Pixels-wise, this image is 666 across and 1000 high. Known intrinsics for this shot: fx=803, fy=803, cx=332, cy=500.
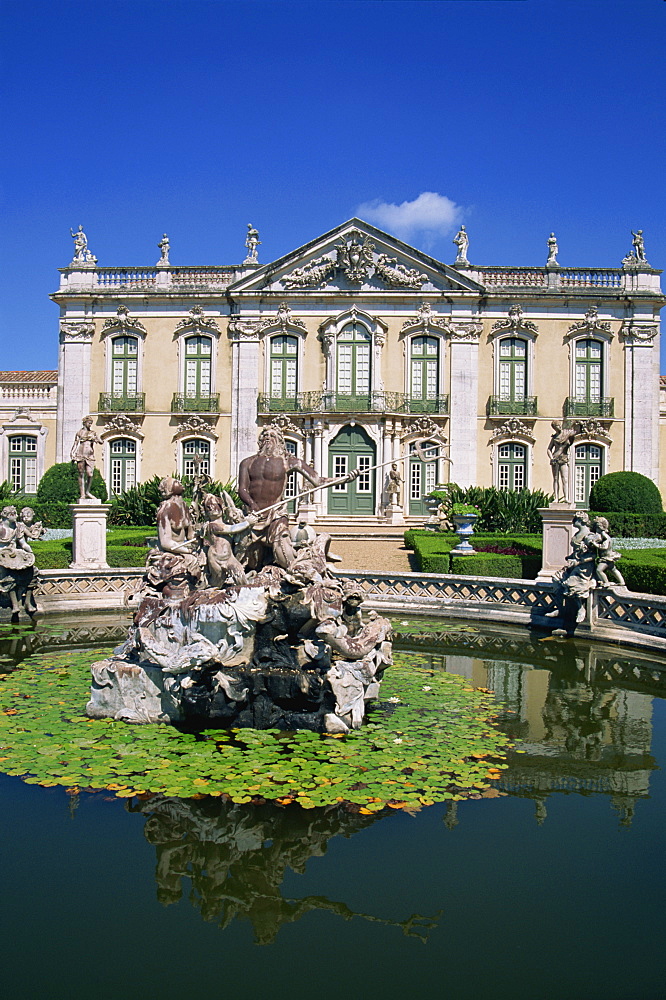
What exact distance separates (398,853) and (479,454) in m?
23.7

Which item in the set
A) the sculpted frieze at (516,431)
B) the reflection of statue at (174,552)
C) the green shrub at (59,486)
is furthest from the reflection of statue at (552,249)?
the reflection of statue at (174,552)

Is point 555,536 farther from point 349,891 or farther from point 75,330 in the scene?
point 75,330

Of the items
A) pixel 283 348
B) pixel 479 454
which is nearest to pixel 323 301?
pixel 283 348

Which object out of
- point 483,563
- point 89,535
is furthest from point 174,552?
point 483,563

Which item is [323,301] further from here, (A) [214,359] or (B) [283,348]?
(A) [214,359]

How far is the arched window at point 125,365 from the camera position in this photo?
28266 mm

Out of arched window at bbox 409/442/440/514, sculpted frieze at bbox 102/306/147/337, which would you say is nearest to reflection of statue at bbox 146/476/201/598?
arched window at bbox 409/442/440/514

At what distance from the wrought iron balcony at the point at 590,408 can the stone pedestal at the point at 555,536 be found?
1433cm

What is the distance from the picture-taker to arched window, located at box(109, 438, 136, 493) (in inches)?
1112

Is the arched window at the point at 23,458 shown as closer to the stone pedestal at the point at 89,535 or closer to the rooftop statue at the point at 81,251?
the rooftop statue at the point at 81,251

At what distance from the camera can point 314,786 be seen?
222 inches

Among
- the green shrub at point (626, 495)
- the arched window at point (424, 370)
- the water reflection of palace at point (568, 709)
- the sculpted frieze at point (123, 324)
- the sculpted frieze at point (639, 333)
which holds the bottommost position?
the water reflection of palace at point (568, 709)

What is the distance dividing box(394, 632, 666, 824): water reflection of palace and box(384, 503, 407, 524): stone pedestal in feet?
52.1

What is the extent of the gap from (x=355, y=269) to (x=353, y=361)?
312cm
